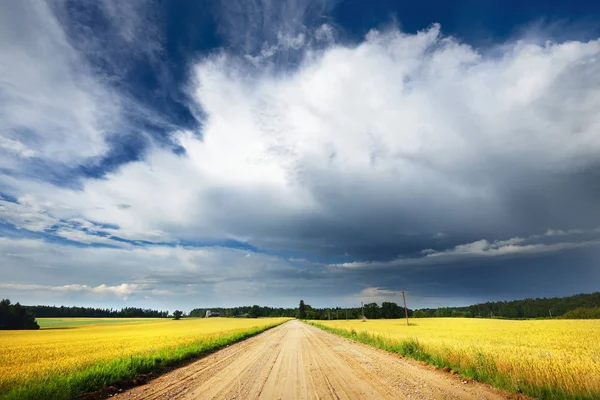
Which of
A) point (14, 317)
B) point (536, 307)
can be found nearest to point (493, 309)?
point (536, 307)

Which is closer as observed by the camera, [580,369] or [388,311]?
[580,369]

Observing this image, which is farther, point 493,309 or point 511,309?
point 493,309

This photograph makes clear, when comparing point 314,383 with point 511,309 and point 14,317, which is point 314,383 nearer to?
point 14,317

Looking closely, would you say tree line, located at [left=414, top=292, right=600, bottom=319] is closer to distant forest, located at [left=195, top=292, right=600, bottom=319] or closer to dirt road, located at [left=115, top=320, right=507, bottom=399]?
distant forest, located at [left=195, top=292, right=600, bottom=319]

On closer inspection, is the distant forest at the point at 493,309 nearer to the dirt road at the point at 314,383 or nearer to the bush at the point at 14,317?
the bush at the point at 14,317

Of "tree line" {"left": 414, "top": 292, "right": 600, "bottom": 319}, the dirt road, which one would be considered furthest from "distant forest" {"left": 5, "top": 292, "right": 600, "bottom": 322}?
the dirt road

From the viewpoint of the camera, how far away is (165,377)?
39.2ft

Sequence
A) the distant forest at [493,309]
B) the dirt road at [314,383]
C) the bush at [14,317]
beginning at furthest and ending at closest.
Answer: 1. the distant forest at [493,309]
2. the bush at [14,317]
3. the dirt road at [314,383]

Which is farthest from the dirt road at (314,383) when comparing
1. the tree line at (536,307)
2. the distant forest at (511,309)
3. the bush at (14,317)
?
the distant forest at (511,309)

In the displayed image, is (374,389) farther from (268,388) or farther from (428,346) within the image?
(428,346)

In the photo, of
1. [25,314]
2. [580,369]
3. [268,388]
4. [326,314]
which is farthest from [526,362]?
[326,314]

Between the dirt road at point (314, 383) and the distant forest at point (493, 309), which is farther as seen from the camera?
the distant forest at point (493, 309)

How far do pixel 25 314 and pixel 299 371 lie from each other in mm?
114873

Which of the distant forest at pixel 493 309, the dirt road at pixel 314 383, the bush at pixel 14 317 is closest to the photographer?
the dirt road at pixel 314 383
